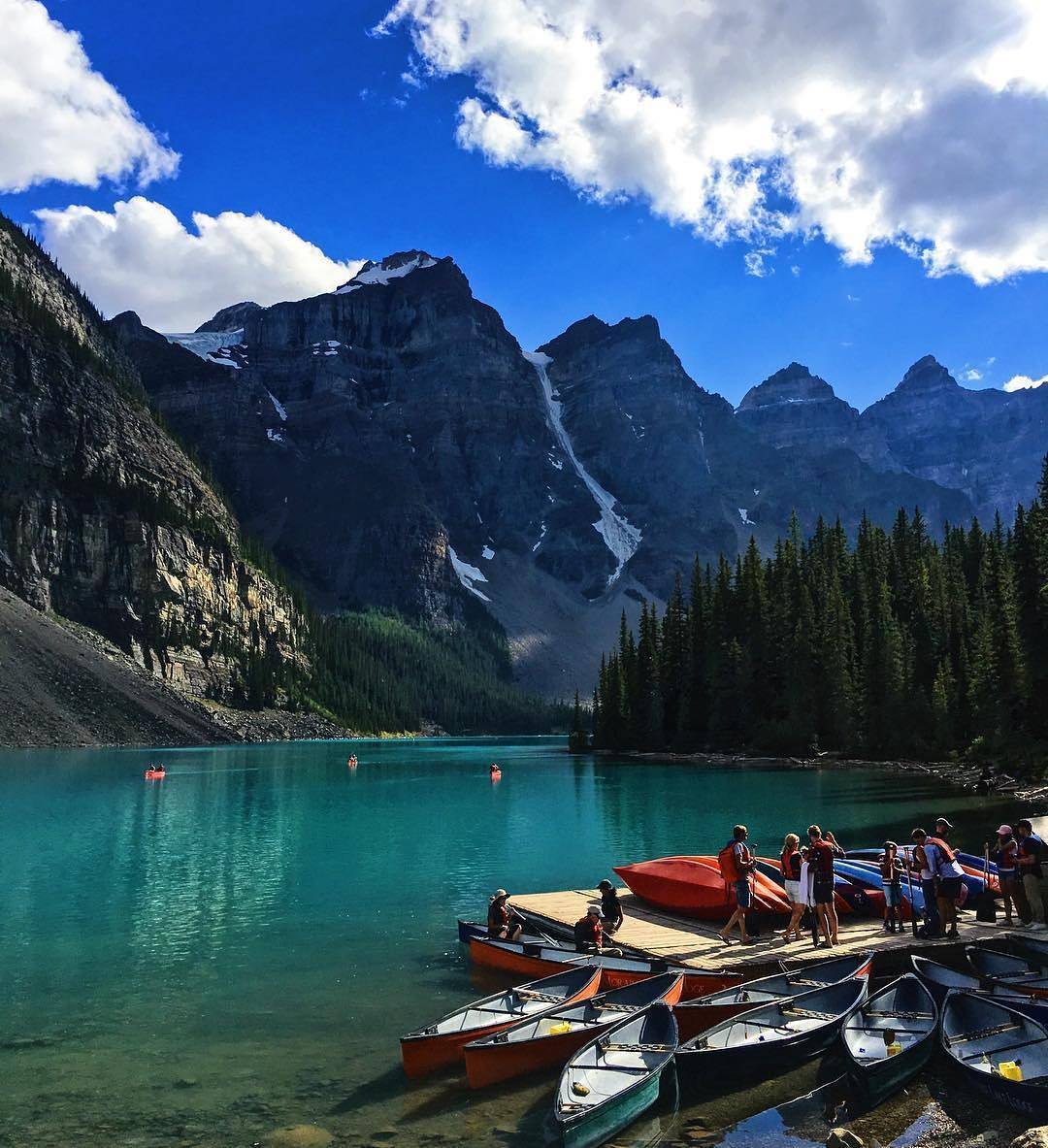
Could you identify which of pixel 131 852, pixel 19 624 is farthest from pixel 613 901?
pixel 19 624

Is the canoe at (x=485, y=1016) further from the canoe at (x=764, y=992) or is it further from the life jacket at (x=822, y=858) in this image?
the life jacket at (x=822, y=858)

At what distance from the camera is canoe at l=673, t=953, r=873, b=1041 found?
16.8 meters

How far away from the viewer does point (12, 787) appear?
71.7 metres

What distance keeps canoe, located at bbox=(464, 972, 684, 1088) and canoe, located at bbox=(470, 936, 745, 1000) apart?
24.1 inches

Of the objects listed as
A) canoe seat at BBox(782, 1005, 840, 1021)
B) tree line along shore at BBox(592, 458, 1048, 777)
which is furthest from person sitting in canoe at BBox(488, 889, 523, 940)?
tree line along shore at BBox(592, 458, 1048, 777)

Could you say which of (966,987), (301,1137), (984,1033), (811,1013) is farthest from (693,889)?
(301,1137)

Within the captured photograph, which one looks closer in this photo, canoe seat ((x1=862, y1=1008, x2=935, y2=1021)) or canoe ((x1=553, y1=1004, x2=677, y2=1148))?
canoe ((x1=553, y1=1004, x2=677, y2=1148))

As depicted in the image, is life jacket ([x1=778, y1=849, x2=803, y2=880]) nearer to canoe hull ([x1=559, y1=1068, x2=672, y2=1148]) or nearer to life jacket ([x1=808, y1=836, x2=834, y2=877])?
life jacket ([x1=808, y1=836, x2=834, y2=877])

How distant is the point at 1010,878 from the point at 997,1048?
10.5m

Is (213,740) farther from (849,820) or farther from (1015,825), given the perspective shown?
(1015,825)

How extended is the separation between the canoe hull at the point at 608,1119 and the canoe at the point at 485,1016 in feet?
10.8

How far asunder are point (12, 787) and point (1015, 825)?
7350cm

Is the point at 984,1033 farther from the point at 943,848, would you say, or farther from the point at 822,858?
the point at 943,848

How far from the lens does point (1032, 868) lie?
23.5 m
